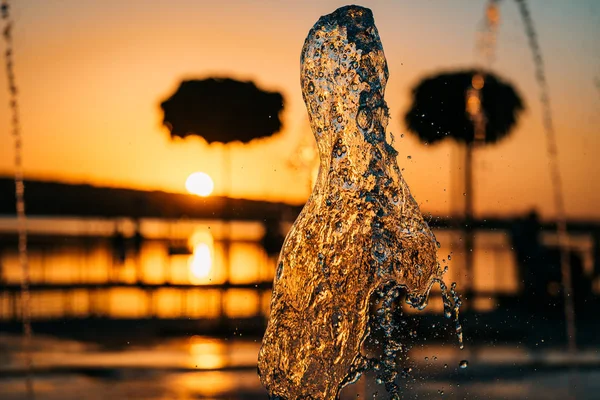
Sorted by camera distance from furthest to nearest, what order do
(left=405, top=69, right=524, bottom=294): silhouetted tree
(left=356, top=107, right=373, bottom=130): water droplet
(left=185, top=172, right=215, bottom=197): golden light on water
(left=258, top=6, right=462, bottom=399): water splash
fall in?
(left=405, top=69, right=524, bottom=294): silhouetted tree < (left=185, top=172, right=215, bottom=197): golden light on water < (left=356, top=107, right=373, bottom=130): water droplet < (left=258, top=6, right=462, bottom=399): water splash

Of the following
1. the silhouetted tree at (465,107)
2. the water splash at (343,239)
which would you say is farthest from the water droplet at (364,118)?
the silhouetted tree at (465,107)

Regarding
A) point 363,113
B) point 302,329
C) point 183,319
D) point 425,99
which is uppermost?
point 425,99

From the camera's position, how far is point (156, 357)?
8922 millimetres

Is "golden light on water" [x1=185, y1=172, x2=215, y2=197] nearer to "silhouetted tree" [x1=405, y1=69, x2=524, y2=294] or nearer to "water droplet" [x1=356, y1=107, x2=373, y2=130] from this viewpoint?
"silhouetted tree" [x1=405, y1=69, x2=524, y2=294]

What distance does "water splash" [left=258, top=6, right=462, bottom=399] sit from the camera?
4.24 metres

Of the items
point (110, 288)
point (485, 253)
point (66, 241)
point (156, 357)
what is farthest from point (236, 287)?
point (156, 357)

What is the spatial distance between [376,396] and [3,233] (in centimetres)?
1180

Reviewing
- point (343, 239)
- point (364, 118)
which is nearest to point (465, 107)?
point (364, 118)

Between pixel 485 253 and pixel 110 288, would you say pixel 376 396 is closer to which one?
pixel 110 288

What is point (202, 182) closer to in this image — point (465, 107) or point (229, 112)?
point (229, 112)

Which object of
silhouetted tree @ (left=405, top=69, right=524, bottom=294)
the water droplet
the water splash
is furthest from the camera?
silhouetted tree @ (left=405, top=69, right=524, bottom=294)

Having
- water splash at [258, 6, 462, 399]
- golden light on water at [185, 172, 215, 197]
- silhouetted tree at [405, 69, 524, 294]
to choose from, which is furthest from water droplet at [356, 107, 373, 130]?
silhouetted tree at [405, 69, 524, 294]

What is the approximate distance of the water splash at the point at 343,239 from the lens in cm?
424

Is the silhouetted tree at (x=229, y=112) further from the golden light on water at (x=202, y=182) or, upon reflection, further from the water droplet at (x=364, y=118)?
the water droplet at (x=364, y=118)
